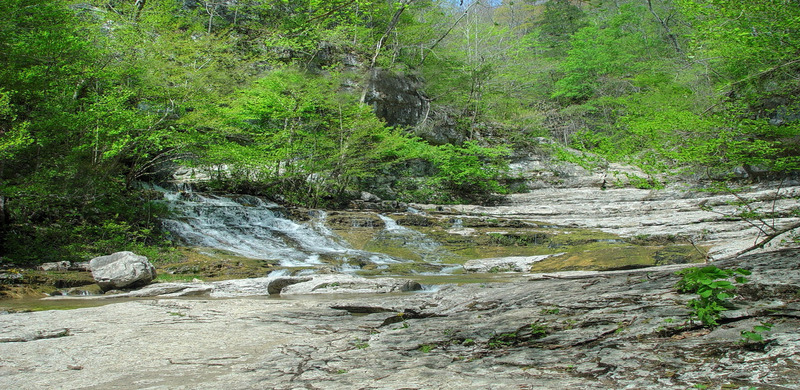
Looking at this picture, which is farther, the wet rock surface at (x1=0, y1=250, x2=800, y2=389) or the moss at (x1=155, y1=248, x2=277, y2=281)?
the moss at (x1=155, y1=248, x2=277, y2=281)

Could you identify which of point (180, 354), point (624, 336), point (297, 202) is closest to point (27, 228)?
point (297, 202)

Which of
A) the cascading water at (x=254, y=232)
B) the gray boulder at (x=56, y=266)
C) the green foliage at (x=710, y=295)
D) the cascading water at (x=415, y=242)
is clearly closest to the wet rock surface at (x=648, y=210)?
the cascading water at (x=415, y=242)

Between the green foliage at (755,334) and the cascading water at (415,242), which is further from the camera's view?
the cascading water at (415,242)

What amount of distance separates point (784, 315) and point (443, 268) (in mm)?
9525

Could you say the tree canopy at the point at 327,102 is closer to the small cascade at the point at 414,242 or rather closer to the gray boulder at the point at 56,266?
the gray boulder at the point at 56,266

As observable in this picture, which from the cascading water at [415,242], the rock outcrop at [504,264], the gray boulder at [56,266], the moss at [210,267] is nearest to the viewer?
the gray boulder at [56,266]

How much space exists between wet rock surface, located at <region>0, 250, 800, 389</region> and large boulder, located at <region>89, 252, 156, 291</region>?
460 cm

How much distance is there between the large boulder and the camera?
8.17 meters

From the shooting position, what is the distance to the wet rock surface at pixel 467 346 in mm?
1857

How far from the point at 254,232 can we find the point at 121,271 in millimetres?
6278

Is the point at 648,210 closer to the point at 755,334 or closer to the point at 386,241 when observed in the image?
the point at 386,241

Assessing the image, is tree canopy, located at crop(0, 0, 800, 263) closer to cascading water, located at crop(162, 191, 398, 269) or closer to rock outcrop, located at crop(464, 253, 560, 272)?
cascading water, located at crop(162, 191, 398, 269)

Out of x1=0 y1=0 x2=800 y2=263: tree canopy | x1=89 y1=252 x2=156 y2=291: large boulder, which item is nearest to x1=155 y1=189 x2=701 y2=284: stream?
x1=0 y1=0 x2=800 y2=263: tree canopy

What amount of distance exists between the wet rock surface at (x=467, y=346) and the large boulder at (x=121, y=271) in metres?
4.60
